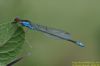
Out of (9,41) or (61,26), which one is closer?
(9,41)

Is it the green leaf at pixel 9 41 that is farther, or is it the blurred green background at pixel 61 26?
the blurred green background at pixel 61 26

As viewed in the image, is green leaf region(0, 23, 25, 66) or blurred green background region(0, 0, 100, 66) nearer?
green leaf region(0, 23, 25, 66)

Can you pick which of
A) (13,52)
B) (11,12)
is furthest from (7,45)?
(11,12)

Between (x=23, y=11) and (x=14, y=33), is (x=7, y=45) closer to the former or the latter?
(x=14, y=33)
